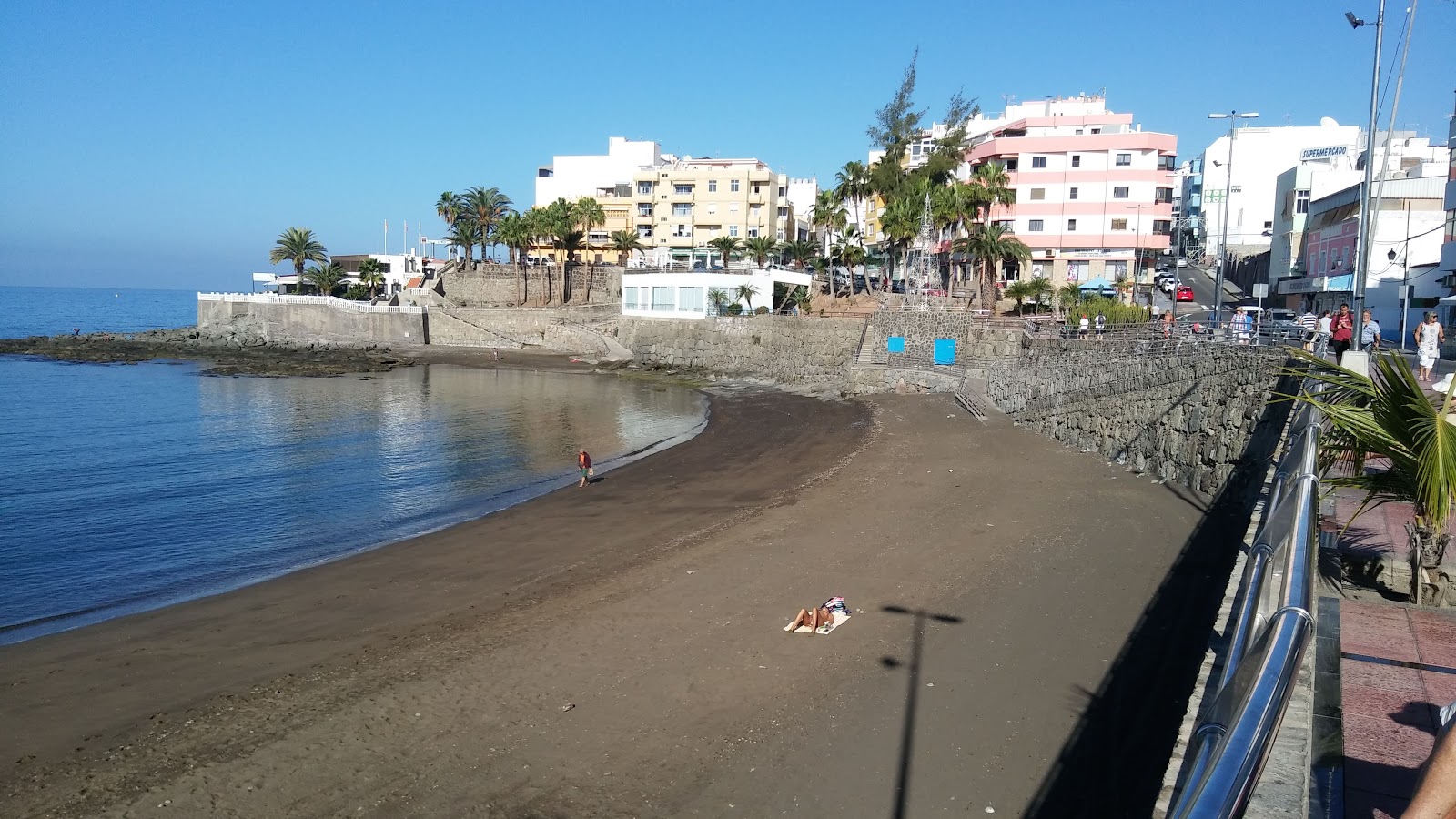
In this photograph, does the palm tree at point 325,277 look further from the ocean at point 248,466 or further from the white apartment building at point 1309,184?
the white apartment building at point 1309,184

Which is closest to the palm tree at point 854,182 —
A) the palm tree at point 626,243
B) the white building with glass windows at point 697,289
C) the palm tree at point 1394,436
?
the white building with glass windows at point 697,289

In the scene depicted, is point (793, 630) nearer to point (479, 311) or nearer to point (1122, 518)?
point (1122, 518)

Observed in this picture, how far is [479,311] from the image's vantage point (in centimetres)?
7056

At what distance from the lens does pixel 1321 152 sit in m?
68.5

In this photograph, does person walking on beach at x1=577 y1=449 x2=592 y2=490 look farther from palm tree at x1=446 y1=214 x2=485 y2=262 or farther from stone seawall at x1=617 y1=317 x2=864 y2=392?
palm tree at x1=446 y1=214 x2=485 y2=262

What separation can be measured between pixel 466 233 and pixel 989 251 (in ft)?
157

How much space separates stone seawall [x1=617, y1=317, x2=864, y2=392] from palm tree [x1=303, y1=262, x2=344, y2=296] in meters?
34.8

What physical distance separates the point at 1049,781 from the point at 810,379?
40772mm

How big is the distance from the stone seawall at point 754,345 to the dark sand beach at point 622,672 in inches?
1133

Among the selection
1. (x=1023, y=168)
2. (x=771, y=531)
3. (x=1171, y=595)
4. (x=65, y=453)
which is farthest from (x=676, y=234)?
(x=1171, y=595)

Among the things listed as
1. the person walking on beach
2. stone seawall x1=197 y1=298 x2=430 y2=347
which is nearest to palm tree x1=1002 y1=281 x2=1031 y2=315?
the person walking on beach

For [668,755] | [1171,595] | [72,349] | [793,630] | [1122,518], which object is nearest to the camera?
[668,755]

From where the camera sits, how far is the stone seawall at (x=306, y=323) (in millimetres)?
71062

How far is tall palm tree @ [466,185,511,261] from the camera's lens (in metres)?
78.8
